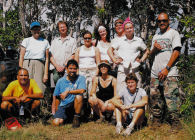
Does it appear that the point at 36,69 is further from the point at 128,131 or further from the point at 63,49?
the point at 128,131

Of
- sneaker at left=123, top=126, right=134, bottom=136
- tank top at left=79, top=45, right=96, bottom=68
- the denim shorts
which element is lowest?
sneaker at left=123, top=126, right=134, bottom=136

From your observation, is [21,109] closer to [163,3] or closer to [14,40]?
[163,3]

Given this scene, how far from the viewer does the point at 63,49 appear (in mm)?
6082

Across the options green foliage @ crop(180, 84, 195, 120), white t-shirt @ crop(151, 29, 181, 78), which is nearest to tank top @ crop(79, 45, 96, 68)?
white t-shirt @ crop(151, 29, 181, 78)

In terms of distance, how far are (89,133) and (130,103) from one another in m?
0.97

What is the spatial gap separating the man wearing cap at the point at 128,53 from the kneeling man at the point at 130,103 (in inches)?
15.8

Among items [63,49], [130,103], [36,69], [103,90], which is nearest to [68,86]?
[103,90]

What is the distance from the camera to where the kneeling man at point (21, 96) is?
511 centimetres

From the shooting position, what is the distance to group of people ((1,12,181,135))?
470cm

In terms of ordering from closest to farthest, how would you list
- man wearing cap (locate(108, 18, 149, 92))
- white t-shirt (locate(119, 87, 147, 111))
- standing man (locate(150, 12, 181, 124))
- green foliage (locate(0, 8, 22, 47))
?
standing man (locate(150, 12, 181, 124)) → white t-shirt (locate(119, 87, 147, 111)) → man wearing cap (locate(108, 18, 149, 92)) → green foliage (locate(0, 8, 22, 47))

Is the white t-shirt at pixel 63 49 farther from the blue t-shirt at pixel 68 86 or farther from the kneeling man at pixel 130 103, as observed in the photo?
the kneeling man at pixel 130 103

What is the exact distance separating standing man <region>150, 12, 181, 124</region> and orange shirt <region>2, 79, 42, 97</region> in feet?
7.93

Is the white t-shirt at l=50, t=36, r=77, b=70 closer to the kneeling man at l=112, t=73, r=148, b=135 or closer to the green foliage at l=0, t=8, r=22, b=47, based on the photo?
the kneeling man at l=112, t=73, r=148, b=135

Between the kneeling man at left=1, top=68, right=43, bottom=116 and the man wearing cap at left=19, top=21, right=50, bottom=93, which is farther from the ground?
the man wearing cap at left=19, top=21, right=50, bottom=93
